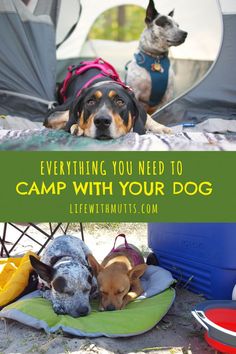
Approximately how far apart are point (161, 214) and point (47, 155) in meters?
0.67

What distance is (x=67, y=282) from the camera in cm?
325

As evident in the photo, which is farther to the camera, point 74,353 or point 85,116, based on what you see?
point 85,116

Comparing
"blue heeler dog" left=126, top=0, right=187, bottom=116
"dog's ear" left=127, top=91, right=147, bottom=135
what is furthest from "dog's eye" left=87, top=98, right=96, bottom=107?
"blue heeler dog" left=126, top=0, right=187, bottom=116

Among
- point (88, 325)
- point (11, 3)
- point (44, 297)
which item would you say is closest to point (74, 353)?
point (88, 325)

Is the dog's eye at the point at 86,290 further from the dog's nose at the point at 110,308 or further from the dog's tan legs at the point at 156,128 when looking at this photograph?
the dog's tan legs at the point at 156,128

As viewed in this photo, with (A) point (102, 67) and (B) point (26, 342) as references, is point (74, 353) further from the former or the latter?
(A) point (102, 67)

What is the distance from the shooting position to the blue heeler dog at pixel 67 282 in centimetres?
323

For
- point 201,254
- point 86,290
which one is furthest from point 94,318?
point 201,254

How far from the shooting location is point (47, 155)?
2.97 meters

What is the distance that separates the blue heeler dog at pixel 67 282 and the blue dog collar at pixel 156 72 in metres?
2.09

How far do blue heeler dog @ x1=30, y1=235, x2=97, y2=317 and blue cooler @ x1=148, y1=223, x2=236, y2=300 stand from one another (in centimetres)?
70

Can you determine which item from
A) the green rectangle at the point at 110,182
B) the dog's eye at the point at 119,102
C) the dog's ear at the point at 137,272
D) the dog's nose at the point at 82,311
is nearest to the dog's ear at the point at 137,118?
the dog's eye at the point at 119,102

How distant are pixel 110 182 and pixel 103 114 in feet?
1.70

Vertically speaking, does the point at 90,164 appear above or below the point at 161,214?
above
